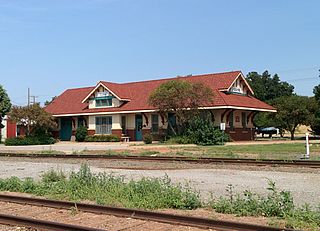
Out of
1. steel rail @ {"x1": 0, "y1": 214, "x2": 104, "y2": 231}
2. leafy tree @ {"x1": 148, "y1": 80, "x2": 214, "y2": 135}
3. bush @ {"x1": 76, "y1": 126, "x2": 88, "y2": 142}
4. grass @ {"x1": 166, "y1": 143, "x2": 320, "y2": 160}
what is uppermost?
leafy tree @ {"x1": 148, "y1": 80, "x2": 214, "y2": 135}

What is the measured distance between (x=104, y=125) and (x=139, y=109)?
618cm

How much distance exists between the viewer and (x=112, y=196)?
1170cm

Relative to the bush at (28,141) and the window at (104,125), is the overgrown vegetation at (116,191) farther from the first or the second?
the window at (104,125)

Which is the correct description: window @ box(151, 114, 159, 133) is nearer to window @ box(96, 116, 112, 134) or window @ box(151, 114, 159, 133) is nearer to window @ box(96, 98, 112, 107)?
window @ box(96, 116, 112, 134)

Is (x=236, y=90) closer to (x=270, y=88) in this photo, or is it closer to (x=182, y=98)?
(x=182, y=98)

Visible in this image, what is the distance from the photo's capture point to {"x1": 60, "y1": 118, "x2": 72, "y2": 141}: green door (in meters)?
55.7

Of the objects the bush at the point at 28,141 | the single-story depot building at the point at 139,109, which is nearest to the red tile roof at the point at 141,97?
the single-story depot building at the point at 139,109

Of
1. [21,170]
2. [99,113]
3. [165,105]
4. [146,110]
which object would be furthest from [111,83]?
→ [21,170]

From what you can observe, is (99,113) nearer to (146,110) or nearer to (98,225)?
(146,110)

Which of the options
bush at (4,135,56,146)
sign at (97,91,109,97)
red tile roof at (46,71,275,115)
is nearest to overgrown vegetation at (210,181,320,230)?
red tile roof at (46,71,275,115)

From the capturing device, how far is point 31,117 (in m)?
47.2

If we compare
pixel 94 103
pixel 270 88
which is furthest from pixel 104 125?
pixel 270 88

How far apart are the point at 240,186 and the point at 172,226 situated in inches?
214

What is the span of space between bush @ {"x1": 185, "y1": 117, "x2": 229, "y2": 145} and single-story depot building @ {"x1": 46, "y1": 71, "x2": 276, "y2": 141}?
112 inches
